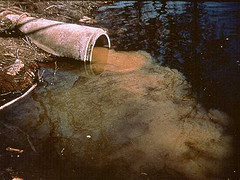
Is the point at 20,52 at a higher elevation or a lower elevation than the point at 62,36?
lower

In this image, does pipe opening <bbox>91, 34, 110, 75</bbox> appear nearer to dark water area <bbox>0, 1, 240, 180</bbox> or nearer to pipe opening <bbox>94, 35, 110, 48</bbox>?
pipe opening <bbox>94, 35, 110, 48</bbox>

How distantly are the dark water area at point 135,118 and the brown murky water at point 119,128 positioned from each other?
12 millimetres

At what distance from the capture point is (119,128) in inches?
113

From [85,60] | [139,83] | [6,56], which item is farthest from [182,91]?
[6,56]

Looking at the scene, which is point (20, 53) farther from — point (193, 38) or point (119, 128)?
point (193, 38)

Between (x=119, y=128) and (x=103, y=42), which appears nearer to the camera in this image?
(x=119, y=128)

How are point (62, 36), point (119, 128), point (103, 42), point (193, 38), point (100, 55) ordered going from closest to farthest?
point (119, 128)
point (62, 36)
point (100, 55)
point (103, 42)
point (193, 38)

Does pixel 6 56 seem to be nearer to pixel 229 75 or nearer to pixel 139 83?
pixel 139 83

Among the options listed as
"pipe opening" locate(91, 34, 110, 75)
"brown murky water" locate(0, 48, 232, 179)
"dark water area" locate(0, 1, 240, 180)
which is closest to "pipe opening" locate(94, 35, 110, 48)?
"pipe opening" locate(91, 34, 110, 75)

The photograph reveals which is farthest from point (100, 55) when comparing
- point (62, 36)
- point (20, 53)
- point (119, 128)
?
point (119, 128)

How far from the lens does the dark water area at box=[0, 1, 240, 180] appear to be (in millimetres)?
2359

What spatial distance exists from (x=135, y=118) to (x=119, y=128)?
31 cm

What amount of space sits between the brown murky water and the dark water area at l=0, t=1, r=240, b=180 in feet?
0.04

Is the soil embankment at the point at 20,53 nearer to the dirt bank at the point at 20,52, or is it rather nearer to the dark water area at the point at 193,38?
the dirt bank at the point at 20,52
